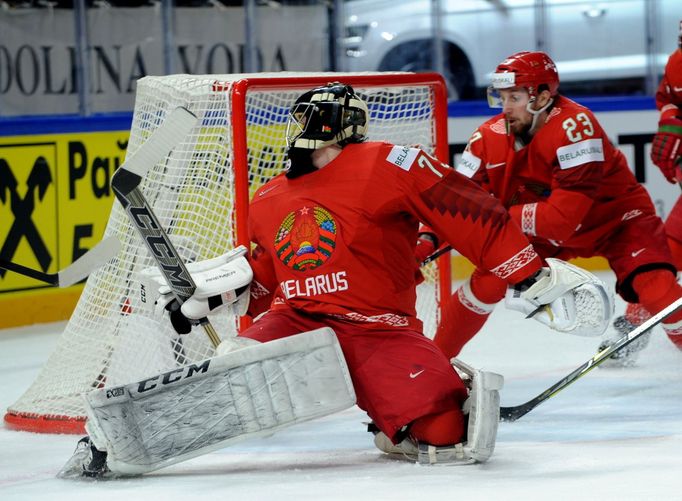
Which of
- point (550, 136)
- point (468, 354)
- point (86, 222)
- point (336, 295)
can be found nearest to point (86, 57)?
point (86, 222)

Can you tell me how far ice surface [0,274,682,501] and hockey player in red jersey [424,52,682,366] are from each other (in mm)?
296

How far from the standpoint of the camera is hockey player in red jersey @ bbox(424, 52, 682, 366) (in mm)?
3748

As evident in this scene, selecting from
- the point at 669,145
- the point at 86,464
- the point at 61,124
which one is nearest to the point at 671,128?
the point at 669,145

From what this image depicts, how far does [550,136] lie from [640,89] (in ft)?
11.5

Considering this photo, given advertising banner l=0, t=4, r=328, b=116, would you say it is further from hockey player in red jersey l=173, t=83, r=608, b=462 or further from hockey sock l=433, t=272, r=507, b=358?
hockey player in red jersey l=173, t=83, r=608, b=462

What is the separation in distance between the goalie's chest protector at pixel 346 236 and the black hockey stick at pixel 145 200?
0.22 m

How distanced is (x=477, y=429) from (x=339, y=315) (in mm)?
390

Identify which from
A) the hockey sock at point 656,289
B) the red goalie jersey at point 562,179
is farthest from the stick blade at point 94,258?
the hockey sock at point 656,289

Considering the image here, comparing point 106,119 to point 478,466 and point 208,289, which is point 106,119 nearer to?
point 208,289

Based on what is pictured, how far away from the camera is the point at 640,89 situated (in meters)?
7.12

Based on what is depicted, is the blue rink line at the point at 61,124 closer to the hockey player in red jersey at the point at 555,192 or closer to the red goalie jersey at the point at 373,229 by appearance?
the hockey player in red jersey at the point at 555,192

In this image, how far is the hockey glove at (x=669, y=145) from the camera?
4.36 meters

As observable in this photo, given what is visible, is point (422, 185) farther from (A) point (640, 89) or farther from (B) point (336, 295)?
(A) point (640, 89)

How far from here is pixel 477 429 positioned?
286 cm
